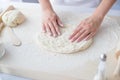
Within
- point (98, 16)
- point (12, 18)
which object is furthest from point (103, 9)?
point (12, 18)

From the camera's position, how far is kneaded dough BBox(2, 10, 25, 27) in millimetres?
907

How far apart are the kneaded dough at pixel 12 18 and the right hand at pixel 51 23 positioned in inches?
4.1

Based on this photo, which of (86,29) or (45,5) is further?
(45,5)

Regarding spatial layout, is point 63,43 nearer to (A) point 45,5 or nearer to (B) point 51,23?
(B) point 51,23

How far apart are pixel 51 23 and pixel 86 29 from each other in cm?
15

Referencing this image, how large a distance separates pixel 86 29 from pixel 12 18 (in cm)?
31

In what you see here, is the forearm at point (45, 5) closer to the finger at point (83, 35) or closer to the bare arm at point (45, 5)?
the bare arm at point (45, 5)

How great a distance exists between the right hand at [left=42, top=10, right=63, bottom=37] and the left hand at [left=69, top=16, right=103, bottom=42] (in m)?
0.07

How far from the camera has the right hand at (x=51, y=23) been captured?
0.88 m

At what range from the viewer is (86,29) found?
882mm

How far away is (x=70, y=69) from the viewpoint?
0.74 meters

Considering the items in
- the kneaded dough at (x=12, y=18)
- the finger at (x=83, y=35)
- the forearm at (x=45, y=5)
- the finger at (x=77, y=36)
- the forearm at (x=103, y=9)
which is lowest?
the finger at (x=83, y=35)

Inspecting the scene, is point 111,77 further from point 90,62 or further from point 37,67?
point 37,67

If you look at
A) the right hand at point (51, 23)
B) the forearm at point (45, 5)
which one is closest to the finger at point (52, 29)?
the right hand at point (51, 23)
